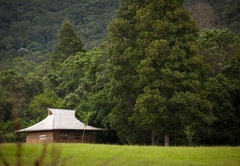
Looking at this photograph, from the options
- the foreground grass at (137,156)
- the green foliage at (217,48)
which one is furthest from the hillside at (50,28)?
the foreground grass at (137,156)

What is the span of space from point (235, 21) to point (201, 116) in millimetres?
60666

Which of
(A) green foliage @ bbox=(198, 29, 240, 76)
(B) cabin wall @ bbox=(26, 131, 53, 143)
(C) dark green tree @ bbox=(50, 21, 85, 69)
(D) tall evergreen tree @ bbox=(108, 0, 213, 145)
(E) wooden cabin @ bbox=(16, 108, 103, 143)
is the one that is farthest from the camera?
(C) dark green tree @ bbox=(50, 21, 85, 69)

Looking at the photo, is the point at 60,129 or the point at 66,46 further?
the point at 66,46

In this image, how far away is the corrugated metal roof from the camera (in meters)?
39.4

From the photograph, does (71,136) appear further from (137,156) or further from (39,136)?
(137,156)

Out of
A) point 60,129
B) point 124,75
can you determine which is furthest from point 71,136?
point 124,75

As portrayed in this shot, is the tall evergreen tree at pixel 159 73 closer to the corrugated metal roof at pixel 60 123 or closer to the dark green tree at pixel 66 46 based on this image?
the corrugated metal roof at pixel 60 123

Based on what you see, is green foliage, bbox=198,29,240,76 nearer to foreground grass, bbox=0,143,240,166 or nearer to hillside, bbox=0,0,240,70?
foreground grass, bbox=0,143,240,166

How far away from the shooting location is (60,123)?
40281mm

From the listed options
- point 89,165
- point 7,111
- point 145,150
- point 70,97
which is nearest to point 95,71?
point 70,97

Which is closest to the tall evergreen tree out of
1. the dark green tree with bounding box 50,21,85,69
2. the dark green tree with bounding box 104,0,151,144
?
the dark green tree with bounding box 104,0,151,144

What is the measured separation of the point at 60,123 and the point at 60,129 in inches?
45.2

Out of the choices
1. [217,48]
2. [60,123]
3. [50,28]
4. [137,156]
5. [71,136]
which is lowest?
[71,136]

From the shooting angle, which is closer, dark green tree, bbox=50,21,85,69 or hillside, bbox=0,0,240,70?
dark green tree, bbox=50,21,85,69
